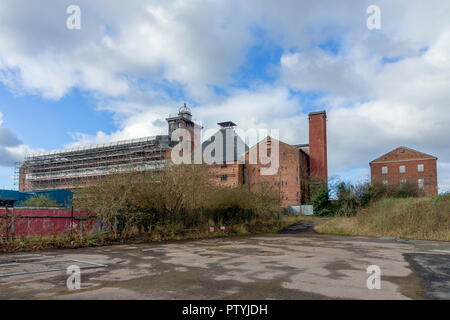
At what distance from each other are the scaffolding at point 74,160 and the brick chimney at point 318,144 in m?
21.7

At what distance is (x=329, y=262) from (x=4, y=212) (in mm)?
11283

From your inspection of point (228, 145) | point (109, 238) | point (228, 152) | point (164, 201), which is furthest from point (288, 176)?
point (109, 238)

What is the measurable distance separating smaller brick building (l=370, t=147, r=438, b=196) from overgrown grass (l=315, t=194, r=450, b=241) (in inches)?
1183

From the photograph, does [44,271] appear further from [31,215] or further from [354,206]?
[354,206]

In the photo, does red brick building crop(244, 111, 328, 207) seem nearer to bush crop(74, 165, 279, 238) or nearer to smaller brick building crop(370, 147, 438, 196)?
smaller brick building crop(370, 147, 438, 196)

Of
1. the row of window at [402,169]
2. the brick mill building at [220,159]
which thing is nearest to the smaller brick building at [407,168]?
the row of window at [402,169]

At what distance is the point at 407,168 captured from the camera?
5122 cm

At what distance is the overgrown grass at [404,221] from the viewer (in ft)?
58.9

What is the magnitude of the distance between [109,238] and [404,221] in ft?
52.8

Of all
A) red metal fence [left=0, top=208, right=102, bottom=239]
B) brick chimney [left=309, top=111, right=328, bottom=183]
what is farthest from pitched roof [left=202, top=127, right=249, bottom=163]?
red metal fence [left=0, top=208, right=102, bottom=239]

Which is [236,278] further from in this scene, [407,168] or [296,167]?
[407,168]

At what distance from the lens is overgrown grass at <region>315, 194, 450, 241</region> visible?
17938 mm

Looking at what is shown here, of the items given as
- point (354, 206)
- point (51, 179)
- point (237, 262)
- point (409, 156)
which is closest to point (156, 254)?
point (237, 262)

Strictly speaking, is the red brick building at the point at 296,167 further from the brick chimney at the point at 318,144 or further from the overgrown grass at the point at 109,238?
the overgrown grass at the point at 109,238
